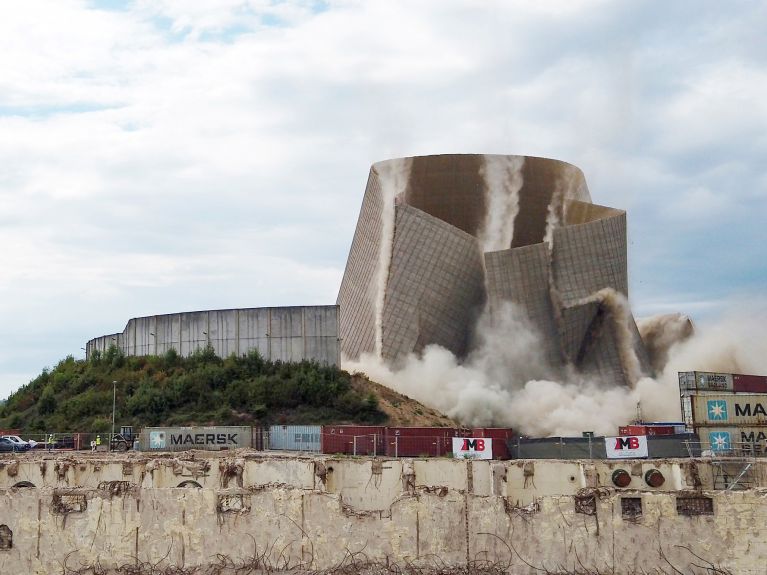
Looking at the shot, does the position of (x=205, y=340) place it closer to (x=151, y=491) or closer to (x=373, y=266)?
(x=373, y=266)

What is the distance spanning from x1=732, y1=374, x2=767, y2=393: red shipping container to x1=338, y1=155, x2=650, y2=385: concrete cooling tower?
15329 millimetres

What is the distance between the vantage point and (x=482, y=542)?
1564 cm

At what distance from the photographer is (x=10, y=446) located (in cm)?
4288

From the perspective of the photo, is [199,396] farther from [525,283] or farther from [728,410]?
[728,410]

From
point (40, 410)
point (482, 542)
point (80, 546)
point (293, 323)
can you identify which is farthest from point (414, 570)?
point (40, 410)

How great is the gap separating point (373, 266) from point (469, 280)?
660 centimetres

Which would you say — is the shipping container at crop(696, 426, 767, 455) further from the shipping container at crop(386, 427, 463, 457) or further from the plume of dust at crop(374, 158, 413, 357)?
the plume of dust at crop(374, 158, 413, 357)

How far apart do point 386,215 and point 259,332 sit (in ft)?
37.3

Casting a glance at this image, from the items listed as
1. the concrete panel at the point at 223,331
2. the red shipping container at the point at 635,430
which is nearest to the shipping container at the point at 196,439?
the red shipping container at the point at 635,430

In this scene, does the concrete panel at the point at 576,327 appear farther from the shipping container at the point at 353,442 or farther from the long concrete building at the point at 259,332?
the shipping container at the point at 353,442

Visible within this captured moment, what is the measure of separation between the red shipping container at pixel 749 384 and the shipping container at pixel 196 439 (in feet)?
77.1

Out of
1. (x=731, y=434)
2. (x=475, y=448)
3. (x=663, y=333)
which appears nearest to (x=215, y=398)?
(x=475, y=448)

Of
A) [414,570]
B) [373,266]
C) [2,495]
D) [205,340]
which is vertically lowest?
[414,570]

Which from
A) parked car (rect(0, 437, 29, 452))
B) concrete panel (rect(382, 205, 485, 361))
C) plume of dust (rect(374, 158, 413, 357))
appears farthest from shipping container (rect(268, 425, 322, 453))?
plume of dust (rect(374, 158, 413, 357))
